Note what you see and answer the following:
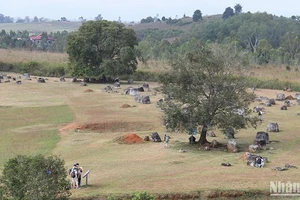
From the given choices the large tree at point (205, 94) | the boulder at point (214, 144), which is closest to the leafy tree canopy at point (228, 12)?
the large tree at point (205, 94)

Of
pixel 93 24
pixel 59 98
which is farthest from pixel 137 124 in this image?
pixel 93 24

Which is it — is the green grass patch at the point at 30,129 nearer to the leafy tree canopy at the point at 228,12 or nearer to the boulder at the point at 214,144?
the boulder at the point at 214,144

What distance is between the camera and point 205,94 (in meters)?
37.2

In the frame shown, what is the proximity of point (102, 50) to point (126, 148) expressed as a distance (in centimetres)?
4524

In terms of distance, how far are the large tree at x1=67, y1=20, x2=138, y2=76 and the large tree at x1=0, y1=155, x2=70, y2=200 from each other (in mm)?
55015

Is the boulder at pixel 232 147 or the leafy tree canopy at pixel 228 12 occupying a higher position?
the leafy tree canopy at pixel 228 12

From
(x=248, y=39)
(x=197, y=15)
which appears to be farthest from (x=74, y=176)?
(x=197, y=15)

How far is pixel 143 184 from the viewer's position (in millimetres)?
27047

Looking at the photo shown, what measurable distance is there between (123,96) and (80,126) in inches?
844

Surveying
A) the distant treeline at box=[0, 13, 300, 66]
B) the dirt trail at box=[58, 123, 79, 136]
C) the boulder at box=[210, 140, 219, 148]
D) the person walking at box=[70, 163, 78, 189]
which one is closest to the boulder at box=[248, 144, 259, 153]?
the boulder at box=[210, 140, 219, 148]

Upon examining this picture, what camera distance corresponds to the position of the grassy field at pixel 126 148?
27.1m

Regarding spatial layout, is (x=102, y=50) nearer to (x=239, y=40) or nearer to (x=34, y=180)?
(x=239, y=40)

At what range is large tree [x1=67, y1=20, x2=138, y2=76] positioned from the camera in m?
78.0

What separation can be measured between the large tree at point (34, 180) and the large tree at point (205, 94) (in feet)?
48.5
